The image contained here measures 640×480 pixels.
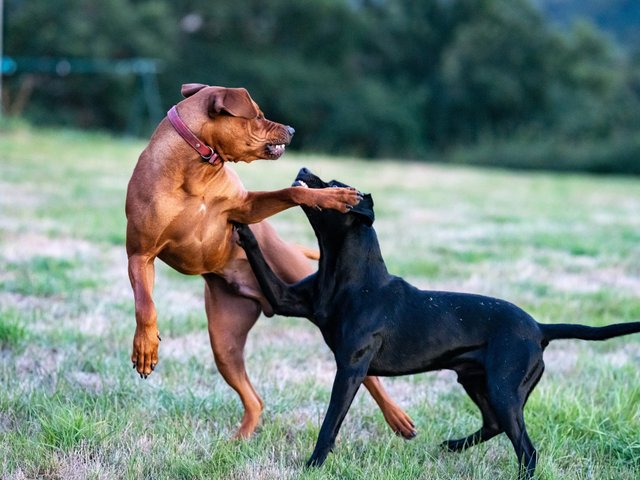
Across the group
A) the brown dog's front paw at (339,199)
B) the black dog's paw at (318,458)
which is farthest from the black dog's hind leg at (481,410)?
the brown dog's front paw at (339,199)

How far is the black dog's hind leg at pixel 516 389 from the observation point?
307 cm

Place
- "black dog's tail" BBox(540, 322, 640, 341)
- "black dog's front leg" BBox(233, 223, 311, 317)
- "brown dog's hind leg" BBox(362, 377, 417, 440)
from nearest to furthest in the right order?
"black dog's tail" BBox(540, 322, 640, 341), "black dog's front leg" BBox(233, 223, 311, 317), "brown dog's hind leg" BBox(362, 377, 417, 440)

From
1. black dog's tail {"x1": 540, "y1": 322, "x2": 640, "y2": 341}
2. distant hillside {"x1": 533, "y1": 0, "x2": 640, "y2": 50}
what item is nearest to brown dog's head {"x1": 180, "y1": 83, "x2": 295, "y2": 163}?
black dog's tail {"x1": 540, "y1": 322, "x2": 640, "y2": 341}

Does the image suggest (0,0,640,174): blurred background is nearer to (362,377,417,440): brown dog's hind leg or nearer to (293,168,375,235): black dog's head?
(362,377,417,440): brown dog's hind leg

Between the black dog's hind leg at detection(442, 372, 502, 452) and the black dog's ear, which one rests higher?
the black dog's ear

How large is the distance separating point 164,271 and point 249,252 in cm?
380

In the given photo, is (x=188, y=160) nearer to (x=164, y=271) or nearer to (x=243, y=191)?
(x=243, y=191)

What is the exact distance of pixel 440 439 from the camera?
12.1ft

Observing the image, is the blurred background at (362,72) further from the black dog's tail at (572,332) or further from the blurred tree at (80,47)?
the black dog's tail at (572,332)

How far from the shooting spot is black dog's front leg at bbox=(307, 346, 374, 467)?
122 inches

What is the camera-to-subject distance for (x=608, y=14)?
55.8m

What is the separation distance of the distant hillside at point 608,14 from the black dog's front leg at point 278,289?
164 ft

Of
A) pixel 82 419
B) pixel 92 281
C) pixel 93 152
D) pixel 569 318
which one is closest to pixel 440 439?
pixel 82 419

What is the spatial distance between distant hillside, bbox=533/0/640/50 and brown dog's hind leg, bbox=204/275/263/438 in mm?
50009
